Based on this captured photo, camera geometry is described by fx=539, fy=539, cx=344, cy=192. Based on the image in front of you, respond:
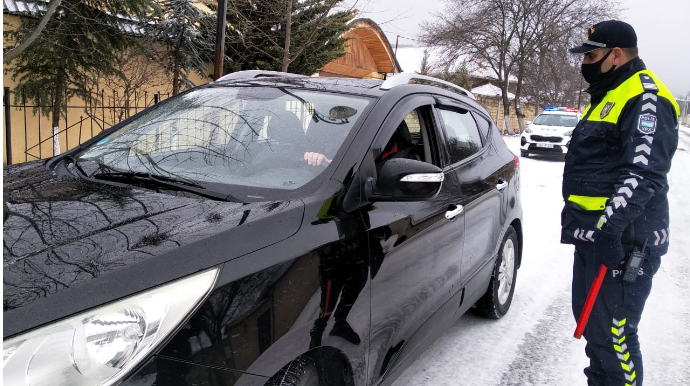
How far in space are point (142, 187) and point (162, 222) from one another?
0.46 metres

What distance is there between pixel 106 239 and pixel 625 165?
2.18 m

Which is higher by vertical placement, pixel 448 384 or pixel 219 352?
pixel 219 352

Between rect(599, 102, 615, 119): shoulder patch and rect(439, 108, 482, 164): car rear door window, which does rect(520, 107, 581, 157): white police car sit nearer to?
rect(439, 108, 482, 164): car rear door window

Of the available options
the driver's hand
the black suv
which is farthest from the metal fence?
the driver's hand

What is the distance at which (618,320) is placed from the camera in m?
2.64

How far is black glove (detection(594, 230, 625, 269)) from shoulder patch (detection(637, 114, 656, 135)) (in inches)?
18.9

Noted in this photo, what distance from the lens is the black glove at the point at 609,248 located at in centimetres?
244

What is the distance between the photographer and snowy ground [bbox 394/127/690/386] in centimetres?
331

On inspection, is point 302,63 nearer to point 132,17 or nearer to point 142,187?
point 132,17

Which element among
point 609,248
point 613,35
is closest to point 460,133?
point 613,35

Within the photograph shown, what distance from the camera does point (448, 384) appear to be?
315 centimetres

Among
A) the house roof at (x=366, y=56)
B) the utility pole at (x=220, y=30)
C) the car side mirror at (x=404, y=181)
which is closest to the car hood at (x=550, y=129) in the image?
the house roof at (x=366, y=56)

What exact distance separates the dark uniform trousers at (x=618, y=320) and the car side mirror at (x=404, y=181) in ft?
3.55

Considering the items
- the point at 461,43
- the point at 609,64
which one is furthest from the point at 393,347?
the point at 461,43
